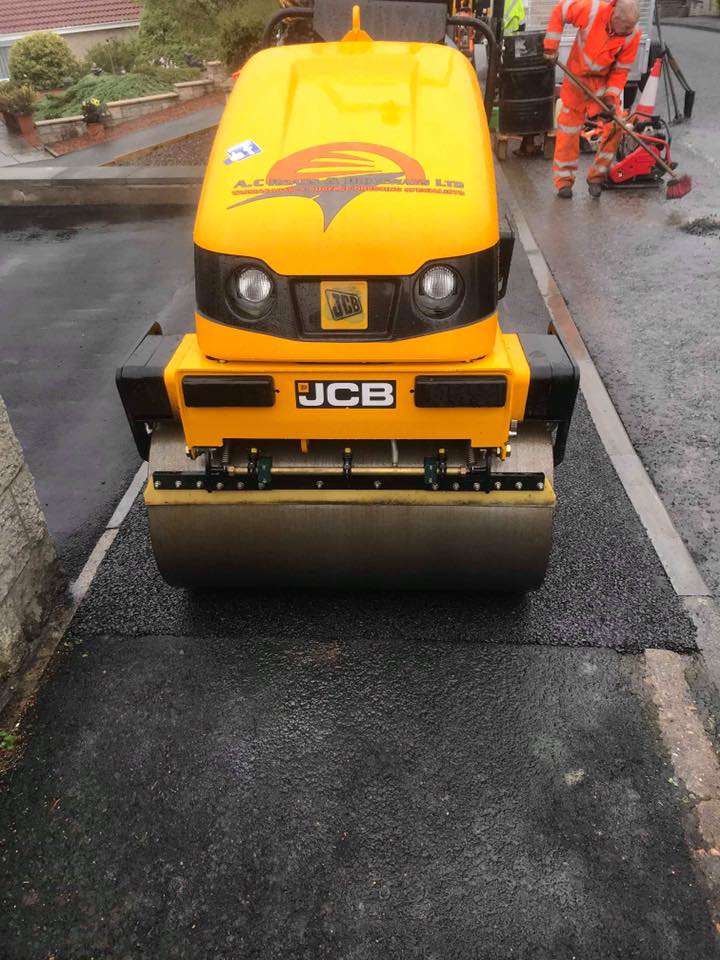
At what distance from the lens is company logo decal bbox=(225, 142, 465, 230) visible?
8.16 feet

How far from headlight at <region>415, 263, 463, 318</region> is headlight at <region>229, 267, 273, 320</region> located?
524 millimetres

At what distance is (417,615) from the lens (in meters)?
3.23

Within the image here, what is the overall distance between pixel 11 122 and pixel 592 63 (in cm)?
1007

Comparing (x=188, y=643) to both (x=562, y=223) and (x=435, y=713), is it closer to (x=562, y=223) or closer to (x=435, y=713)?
(x=435, y=713)

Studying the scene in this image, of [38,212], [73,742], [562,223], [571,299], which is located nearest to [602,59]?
[562,223]

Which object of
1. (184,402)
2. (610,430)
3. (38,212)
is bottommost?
(38,212)

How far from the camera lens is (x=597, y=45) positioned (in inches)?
310

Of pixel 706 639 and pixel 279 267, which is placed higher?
pixel 279 267

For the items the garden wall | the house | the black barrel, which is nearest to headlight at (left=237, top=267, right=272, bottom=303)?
the black barrel

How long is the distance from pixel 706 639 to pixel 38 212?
9.68 metres

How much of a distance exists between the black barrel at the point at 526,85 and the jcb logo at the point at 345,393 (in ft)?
28.7

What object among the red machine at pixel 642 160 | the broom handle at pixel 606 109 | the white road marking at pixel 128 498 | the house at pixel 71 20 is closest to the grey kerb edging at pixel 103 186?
the broom handle at pixel 606 109

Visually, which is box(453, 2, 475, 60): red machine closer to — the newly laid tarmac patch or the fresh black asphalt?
the fresh black asphalt

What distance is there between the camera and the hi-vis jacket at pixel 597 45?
25.6 ft
